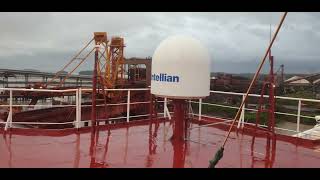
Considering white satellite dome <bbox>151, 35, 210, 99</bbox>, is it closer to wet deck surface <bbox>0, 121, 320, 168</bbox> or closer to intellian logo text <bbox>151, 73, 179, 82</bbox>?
intellian logo text <bbox>151, 73, 179, 82</bbox>

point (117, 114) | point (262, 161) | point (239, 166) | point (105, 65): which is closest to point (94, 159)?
point (239, 166)

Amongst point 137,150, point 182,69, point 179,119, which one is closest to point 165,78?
point 182,69

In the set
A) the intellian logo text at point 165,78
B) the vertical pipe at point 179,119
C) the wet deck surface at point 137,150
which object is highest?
the intellian logo text at point 165,78

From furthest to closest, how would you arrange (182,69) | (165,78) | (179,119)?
1. (179,119)
2. (165,78)
3. (182,69)

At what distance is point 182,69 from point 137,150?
1.88 meters

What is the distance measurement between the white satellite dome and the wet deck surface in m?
1.21

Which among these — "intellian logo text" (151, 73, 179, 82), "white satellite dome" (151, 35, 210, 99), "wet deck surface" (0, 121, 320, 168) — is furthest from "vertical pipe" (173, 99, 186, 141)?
"intellian logo text" (151, 73, 179, 82)

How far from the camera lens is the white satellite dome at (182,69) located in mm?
6797

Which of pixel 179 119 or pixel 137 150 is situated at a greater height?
pixel 179 119

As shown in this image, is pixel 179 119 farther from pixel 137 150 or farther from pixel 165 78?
pixel 137 150

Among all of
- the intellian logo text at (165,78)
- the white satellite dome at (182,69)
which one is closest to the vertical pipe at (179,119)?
the white satellite dome at (182,69)

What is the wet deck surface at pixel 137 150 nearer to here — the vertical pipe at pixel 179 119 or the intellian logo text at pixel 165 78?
the vertical pipe at pixel 179 119

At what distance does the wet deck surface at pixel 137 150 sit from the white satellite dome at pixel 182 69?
121 cm

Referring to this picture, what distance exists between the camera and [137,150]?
684cm
